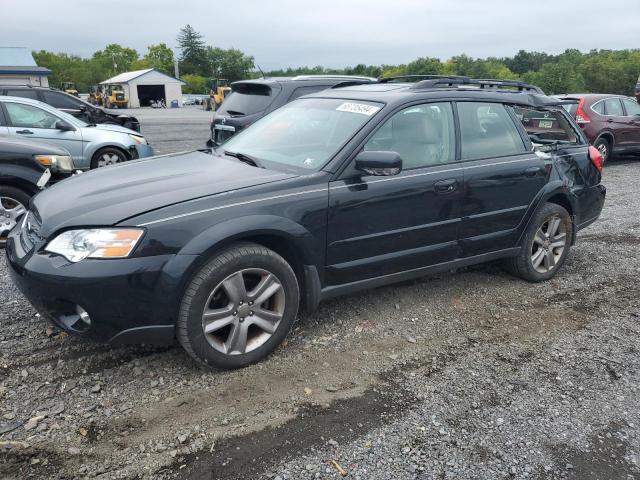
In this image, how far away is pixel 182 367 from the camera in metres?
3.34

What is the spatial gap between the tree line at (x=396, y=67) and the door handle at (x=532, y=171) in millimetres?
36571

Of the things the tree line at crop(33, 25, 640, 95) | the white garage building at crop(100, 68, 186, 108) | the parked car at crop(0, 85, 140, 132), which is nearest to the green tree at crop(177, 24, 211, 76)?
the tree line at crop(33, 25, 640, 95)

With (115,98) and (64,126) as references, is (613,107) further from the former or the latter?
(115,98)

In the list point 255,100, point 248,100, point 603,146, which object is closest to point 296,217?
point 255,100

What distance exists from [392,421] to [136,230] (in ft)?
5.65

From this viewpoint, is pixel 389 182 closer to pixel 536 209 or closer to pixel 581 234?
pixel 536 209

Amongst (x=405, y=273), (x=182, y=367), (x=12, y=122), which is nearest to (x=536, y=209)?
(x=405, y=273)

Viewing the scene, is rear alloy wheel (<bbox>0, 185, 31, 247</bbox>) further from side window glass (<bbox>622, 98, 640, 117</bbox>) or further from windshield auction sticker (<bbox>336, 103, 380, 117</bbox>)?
side window glass (<bbox>622, 98, 640, 117</bbox>)

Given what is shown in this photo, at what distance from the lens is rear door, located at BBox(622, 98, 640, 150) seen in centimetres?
1234

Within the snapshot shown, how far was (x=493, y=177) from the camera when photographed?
4.28m

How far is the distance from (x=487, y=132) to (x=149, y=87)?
2416 inches

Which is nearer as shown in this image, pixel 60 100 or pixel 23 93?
pixel 23 93

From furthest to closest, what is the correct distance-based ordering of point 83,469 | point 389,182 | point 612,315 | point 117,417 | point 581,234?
point 581,234, point 612,315, point 389,182, point 117,417, point 83,469

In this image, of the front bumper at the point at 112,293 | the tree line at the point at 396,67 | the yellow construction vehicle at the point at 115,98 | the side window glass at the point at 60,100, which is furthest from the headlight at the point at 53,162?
the yellow construction vehicle at the point at 115,98
